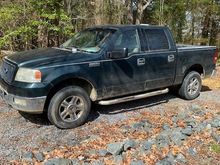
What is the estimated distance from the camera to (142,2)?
15898 millimetres

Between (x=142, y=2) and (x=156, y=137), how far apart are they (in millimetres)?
11765

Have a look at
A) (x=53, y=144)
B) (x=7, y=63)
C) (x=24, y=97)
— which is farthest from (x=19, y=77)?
(x=53, y=144)

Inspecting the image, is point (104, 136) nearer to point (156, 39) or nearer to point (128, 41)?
point (128, 41)

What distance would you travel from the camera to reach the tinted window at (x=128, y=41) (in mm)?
6235

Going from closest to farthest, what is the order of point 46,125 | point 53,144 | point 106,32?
point 53,144
point 46,125
point 106,32

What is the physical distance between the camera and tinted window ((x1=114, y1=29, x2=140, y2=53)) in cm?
624

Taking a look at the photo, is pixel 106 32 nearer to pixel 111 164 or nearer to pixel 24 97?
pixel 24 97

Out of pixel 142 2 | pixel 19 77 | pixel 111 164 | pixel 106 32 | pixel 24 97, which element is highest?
pixel 142 2

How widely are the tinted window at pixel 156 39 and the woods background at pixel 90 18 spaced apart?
4340mm

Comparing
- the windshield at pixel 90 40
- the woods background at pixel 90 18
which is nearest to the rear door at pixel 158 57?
the windshield at pixel 90 40

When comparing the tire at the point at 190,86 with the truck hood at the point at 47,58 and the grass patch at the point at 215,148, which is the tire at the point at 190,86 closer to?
the grass patch at the point at 215,148

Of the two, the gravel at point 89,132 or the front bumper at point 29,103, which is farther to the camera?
the front bumper at point 29,103

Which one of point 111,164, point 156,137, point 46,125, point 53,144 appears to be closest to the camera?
point 111,164

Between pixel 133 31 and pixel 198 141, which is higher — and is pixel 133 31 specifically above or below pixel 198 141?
above
